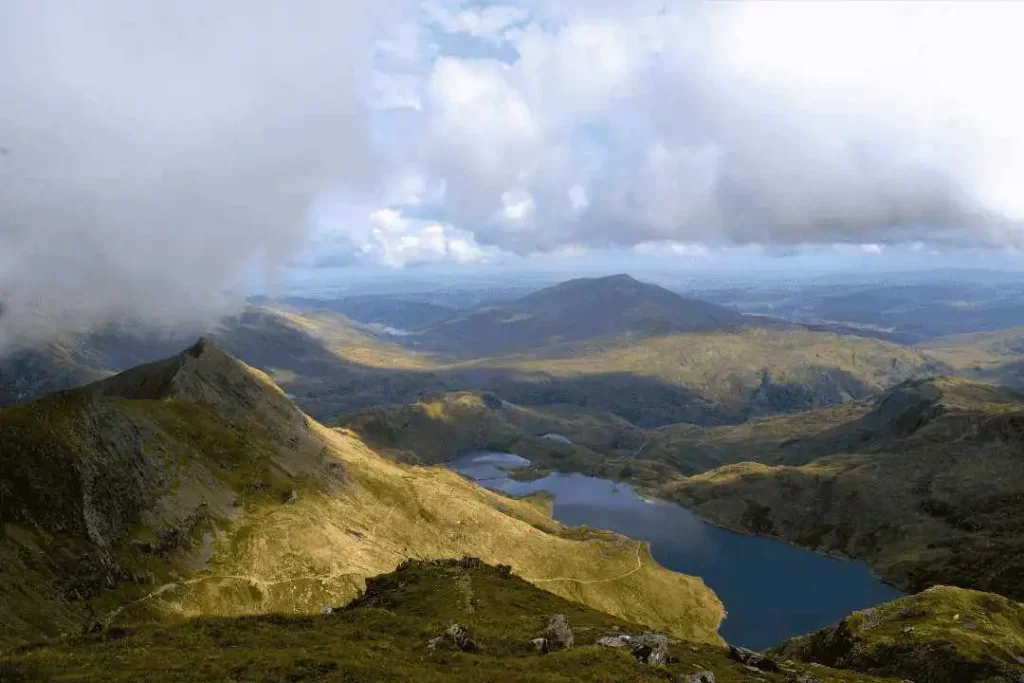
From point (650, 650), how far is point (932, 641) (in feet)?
231

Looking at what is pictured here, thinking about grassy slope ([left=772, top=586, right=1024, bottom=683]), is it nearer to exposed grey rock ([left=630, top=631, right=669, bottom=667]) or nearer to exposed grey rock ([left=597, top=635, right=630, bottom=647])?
exposed grey rock ([left=630, top=631, right=669, bottom=667])

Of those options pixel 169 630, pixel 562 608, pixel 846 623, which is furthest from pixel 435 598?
pixel 846 623

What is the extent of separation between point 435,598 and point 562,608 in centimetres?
2878

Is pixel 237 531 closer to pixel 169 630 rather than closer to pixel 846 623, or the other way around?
pixel 169 630

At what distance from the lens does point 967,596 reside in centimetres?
14788

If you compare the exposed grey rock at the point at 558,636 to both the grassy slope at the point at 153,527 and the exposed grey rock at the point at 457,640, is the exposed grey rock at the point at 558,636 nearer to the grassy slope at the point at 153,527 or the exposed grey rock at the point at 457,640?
the exposed grey rock at the point at 457,640

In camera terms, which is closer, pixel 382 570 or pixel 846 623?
pixel 846 623

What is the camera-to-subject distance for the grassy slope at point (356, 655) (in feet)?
198

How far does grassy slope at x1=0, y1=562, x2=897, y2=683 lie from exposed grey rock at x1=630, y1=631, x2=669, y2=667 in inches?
81.6

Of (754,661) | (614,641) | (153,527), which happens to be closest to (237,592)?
(153,527)

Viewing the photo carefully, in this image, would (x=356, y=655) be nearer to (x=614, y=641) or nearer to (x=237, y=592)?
(x=614, y=641)

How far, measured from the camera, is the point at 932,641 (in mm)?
117688

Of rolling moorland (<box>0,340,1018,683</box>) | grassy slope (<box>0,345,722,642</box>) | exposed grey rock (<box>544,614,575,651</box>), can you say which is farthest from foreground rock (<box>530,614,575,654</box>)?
grassy slope (<box>0,345,722,642</box>)

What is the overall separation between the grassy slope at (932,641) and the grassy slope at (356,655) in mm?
21969
